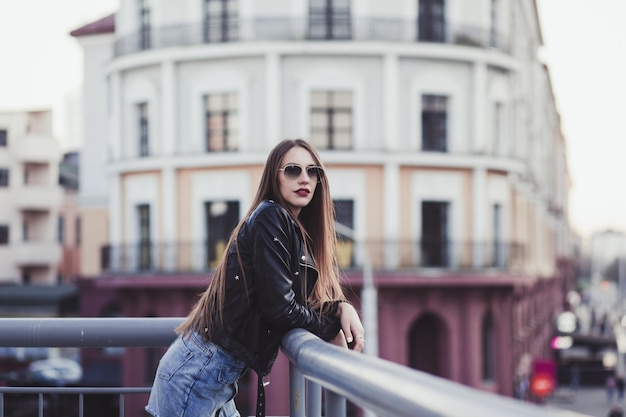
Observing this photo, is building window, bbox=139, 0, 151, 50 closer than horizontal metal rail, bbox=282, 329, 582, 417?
No

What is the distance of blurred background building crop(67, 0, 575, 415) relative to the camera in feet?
96.3

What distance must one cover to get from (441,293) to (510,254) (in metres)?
3.30

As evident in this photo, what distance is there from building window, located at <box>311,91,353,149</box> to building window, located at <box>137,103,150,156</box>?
5736 mm

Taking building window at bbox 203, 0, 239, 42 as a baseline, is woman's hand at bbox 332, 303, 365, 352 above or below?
below

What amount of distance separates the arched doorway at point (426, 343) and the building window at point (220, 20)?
1064 centimetres

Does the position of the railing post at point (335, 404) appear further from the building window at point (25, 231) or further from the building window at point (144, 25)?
the building window at point (25, 231)

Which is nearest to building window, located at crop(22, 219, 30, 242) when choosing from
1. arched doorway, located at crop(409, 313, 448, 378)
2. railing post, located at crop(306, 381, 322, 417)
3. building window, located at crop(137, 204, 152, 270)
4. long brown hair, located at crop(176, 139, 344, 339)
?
building window, located at crop(137, 204, 152, 270)

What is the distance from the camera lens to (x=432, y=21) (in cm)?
3022

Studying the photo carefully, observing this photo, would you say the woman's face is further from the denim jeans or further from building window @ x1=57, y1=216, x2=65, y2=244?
building window @ x1=57, y1=216, x2=65, y2=244

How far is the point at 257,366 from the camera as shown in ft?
12.8

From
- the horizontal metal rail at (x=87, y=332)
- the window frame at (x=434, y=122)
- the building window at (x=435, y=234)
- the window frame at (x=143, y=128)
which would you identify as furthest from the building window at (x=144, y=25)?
the horizontal metal rail at (x=87, y=332)

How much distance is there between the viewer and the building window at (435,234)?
30.0 metres

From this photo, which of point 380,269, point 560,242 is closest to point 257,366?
point 380,269

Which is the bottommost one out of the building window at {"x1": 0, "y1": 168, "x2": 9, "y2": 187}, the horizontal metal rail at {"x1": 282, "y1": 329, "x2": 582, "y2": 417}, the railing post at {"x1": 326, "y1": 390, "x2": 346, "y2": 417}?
the railing post at {"x1": 326, "y1": 390, "x2": 346, "y2": 417}
